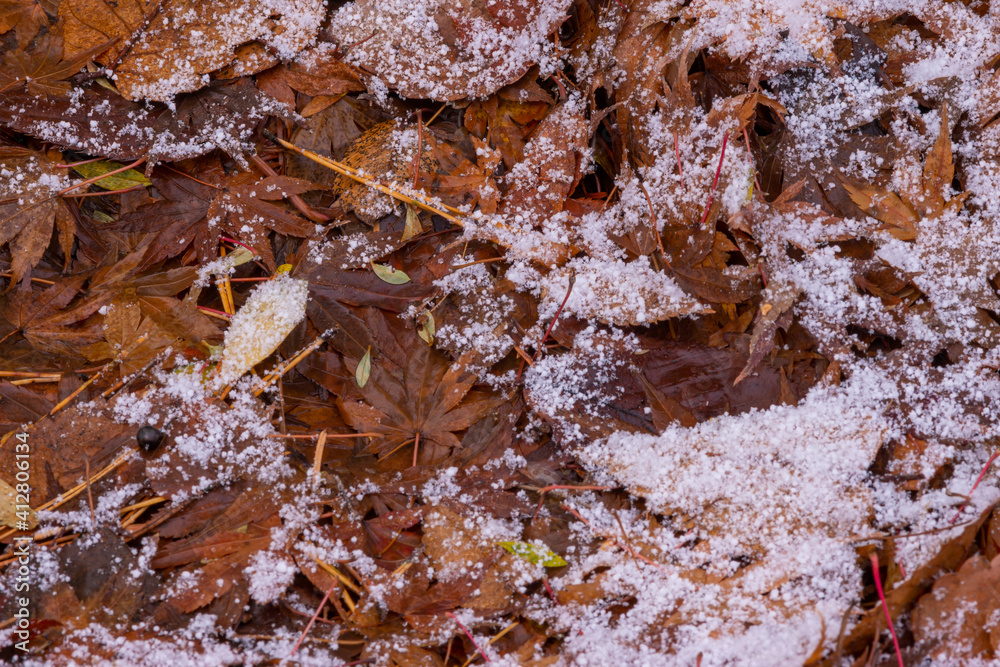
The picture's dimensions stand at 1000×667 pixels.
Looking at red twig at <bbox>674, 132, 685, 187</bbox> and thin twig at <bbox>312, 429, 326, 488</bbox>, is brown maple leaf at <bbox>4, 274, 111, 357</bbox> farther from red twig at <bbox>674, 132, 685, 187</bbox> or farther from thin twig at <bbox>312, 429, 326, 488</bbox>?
red twig at <bbox>674, 132, 685, 187</bbox>

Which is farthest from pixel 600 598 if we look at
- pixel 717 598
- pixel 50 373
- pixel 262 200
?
pixel 50 373

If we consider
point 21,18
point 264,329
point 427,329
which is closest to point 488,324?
point 427,329

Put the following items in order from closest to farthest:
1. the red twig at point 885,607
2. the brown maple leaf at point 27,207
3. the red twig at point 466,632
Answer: the red twig at point 885,607
the red twig at point 466,632
the brown maple leaf at point 27,207

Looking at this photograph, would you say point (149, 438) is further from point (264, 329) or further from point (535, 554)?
point (535, 554)

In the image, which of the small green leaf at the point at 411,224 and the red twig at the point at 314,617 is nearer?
the red twig at the point at 314,617

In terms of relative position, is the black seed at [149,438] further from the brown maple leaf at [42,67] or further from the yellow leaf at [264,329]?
the brown maple leaf at [42,67]

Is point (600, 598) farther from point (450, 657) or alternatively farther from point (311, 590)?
point (311, 590)

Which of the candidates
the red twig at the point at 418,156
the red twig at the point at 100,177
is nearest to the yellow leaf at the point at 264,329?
the red twig at the point at 418,156
